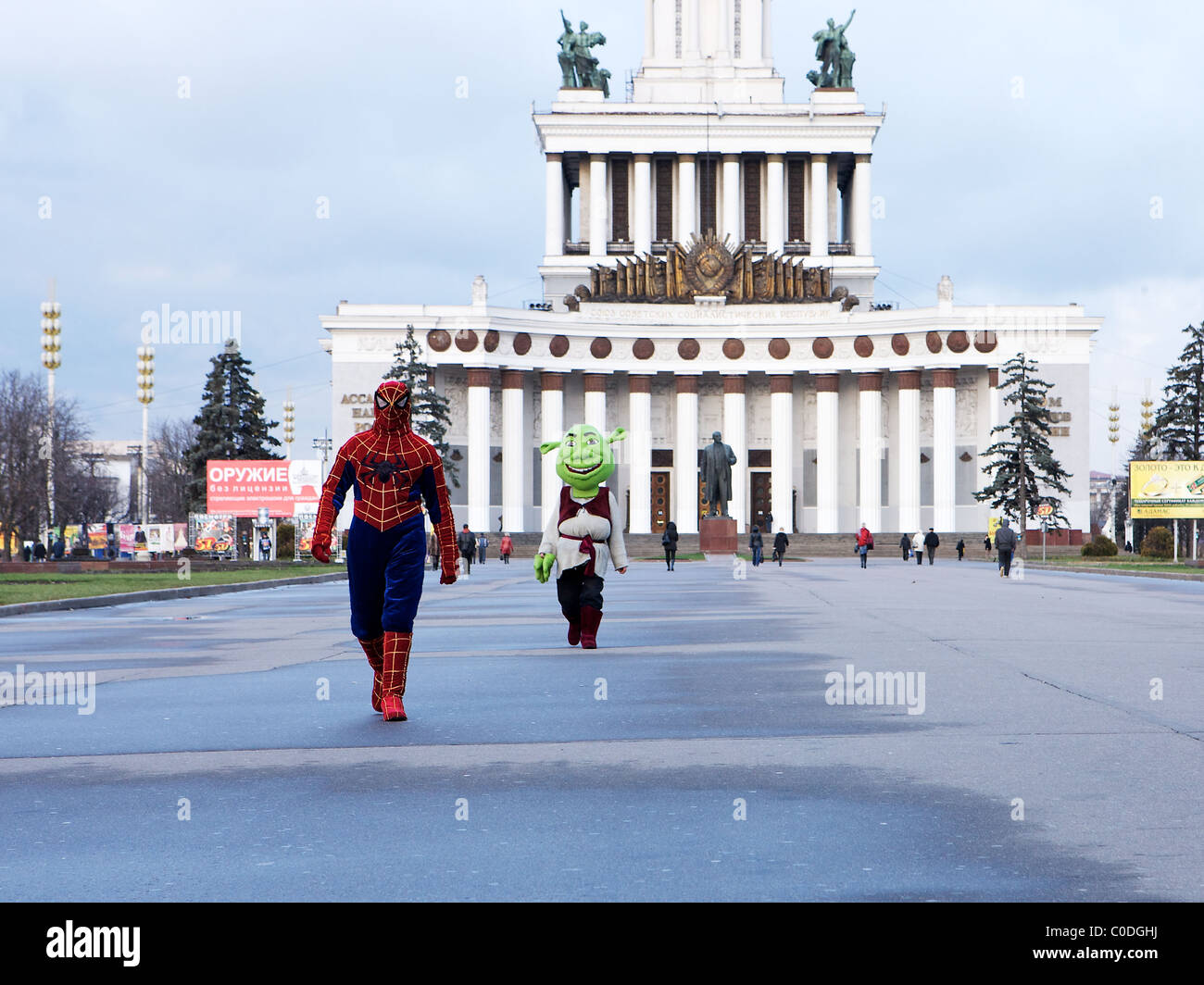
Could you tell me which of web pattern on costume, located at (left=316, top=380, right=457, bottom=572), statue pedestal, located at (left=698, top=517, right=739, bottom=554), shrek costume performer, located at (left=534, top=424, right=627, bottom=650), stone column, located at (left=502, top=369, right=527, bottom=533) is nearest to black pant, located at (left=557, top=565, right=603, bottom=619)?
shrek costume performer, located at (left=534, top=424, right=627, bottom=650)

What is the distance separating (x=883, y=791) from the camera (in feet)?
18.9

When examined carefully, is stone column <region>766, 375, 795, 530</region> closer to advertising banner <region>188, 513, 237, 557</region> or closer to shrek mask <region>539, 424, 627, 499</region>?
advertising banner <region>188, 513, 237, 557</region>

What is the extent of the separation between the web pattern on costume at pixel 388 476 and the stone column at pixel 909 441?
223 ft

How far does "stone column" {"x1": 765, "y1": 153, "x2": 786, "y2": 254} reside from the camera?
8619 centimetres

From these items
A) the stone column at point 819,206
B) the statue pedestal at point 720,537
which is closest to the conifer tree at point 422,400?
the statue pedestal at point 720,537

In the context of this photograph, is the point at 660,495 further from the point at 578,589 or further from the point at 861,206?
the point at 578,589

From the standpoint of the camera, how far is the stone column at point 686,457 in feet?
252

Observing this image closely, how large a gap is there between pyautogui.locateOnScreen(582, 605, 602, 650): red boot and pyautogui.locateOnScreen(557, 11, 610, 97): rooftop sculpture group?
7971 cm

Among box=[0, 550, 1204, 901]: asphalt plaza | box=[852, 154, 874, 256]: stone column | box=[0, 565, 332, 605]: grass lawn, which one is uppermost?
box=[852, 154, 874, 256]: stone column

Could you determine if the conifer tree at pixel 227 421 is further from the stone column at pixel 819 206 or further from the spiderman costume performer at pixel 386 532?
the spiderman costume performer at pixel 386 532

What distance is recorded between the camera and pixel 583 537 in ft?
41.9

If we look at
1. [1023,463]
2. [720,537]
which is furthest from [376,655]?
[1023,463]
